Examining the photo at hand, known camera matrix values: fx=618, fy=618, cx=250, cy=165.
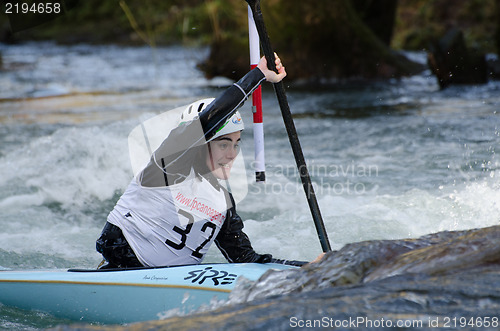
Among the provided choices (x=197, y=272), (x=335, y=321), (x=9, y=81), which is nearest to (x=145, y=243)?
(x=197, y=272)

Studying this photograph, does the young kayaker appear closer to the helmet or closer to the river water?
the helmet

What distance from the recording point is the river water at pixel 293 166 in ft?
16.0

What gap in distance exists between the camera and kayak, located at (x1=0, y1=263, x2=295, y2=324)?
289 cm

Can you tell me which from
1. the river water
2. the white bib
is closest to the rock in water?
the white bib

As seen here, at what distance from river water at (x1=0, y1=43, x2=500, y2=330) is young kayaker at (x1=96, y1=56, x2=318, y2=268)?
1.95ft

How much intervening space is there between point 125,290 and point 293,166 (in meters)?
4.19

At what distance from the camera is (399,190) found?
588 centimetres

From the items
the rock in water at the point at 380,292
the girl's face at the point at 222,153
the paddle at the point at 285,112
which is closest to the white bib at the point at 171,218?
the girl's face at the point at 222,153

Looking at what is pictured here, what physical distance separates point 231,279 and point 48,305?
104 centimetres

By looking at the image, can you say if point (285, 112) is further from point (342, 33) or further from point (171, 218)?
point (342, 33)

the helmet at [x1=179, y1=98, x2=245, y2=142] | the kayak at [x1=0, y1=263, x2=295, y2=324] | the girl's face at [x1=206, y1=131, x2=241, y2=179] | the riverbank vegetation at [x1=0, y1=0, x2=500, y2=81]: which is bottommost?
the riverbank vegetation at [x1=0, y1=0, x2=500, y2=81]

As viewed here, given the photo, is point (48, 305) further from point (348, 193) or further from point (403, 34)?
point (403, 34)

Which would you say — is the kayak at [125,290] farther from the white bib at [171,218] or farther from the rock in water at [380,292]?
the rock in water at [380,292]

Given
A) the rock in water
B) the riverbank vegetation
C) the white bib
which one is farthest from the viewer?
the riverbank vegetation
